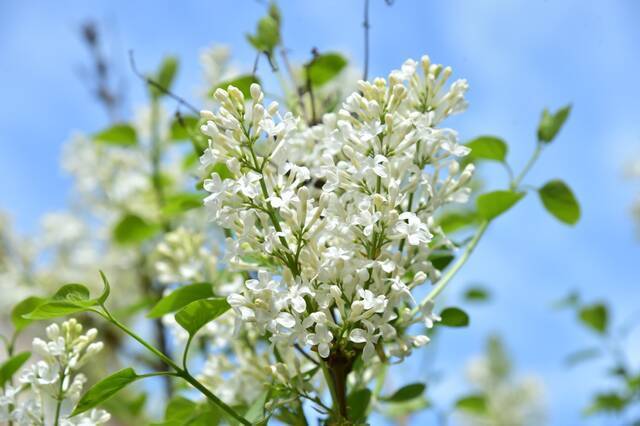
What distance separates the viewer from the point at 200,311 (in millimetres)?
1367

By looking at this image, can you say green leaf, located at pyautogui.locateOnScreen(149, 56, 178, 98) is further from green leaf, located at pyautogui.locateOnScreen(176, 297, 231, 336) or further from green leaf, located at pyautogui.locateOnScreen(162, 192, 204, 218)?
green leaf, located at pyautogui.locateOnScreen(176, 297, 231, 336)

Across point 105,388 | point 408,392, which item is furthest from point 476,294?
point 105,388

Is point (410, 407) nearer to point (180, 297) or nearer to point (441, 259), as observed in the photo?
point (441, 259)

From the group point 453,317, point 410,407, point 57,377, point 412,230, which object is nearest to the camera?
point 412,230

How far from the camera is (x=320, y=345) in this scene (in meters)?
1.24

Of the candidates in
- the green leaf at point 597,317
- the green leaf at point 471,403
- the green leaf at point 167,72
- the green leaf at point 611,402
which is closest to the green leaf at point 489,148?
the green leaf at point 471,403

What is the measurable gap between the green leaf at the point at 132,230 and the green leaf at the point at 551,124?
1.47 meters

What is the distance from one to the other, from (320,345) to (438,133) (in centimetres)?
47

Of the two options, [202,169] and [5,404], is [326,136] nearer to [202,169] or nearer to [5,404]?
[202,169]

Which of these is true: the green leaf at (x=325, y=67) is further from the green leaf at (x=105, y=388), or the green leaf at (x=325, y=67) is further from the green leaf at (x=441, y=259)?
the green leaf at (x=105, y=388)

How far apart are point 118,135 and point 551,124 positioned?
1.74 metres

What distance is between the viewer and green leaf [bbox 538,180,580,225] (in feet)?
6.02

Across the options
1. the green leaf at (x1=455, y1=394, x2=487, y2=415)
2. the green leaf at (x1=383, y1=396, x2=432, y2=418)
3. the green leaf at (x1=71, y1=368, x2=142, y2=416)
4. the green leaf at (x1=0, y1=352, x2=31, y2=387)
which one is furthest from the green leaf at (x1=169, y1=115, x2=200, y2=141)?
the green leaf at (x1=455, y1=394, x2=487, y2=415)

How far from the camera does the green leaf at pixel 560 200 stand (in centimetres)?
183
